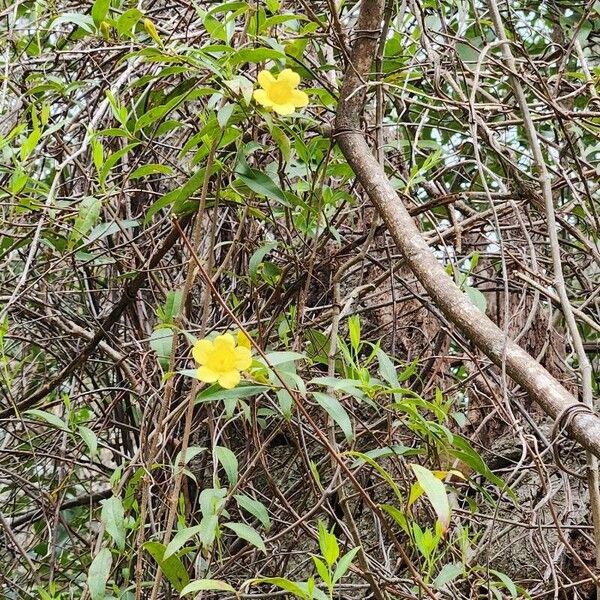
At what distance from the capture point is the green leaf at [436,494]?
0.77m

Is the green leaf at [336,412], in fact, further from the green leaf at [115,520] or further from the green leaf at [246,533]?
the green leaf at [115,520]

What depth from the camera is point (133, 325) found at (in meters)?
1.59

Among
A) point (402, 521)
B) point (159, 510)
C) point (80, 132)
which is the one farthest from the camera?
point (80, 132)

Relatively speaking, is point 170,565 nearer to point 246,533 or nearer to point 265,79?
point 246,533

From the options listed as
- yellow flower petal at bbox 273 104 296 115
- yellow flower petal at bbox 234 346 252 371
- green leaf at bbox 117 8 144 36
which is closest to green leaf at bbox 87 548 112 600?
yellow flower petal at bbox 234 346 252 371

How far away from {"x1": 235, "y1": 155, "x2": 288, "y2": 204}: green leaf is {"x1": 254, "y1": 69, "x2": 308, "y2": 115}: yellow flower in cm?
15

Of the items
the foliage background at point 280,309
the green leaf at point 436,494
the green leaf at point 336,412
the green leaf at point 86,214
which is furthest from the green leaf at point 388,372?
the green leaf at point 86,214

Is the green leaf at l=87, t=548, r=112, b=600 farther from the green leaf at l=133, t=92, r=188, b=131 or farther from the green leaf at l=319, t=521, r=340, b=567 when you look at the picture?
the green leaf at l=133, t=92, r=188, b=131

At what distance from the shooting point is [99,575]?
3.34 ft

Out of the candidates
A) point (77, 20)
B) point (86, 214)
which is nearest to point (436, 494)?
point (86, 214)

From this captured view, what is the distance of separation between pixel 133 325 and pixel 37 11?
0.64 metres

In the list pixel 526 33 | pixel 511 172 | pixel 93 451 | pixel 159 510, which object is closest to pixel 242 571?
pixel 159 510

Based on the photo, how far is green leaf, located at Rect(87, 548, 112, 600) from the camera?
3.28 ft

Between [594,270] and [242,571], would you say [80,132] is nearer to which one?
[242,571]
